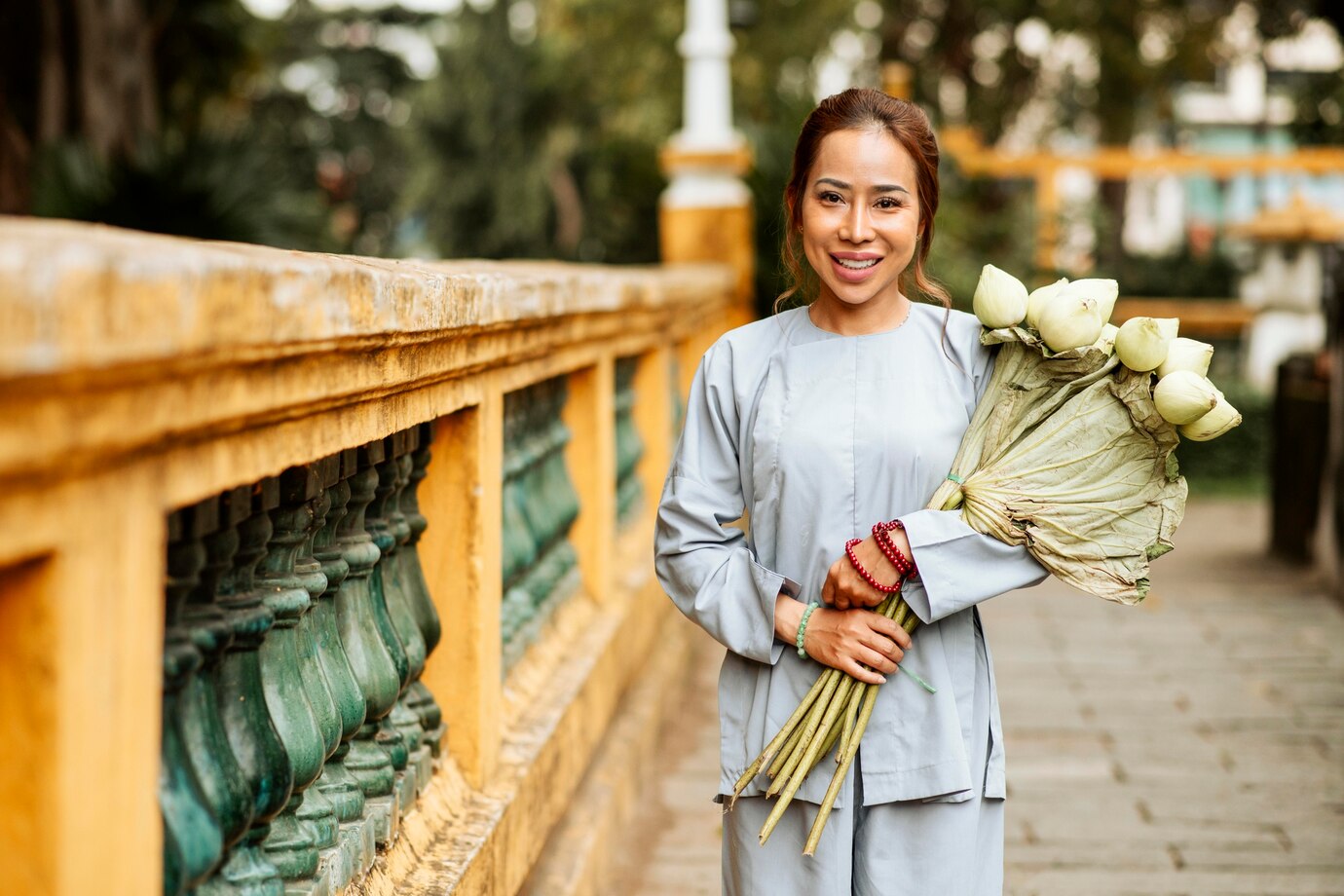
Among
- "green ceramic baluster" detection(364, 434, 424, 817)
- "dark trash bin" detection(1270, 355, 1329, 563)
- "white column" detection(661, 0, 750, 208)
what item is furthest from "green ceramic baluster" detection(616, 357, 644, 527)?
"dark trash bin" detection(1270, 355, 1329, 563)

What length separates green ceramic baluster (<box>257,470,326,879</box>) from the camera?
2.00 metres

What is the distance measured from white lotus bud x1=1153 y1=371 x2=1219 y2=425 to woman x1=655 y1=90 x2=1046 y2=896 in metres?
0.32

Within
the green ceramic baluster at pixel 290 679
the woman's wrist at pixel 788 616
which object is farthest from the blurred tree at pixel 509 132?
the green ceramic baluster at pixel 290 679

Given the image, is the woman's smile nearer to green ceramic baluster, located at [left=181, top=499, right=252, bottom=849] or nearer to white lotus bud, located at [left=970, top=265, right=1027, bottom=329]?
white lotus bud, located at [left=970, top=265, right=1027, bottom=329]

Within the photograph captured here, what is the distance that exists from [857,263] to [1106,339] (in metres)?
0.42

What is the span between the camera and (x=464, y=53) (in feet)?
75.2

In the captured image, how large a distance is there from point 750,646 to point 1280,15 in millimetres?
14504

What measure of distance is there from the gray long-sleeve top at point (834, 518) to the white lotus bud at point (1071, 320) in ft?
0.64

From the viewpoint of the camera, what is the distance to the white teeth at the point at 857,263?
8.12ft

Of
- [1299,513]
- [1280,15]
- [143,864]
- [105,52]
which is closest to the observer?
[143,864]

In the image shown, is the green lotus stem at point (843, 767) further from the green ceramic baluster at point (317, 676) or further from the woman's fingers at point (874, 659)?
the green ceramic baluster at point (317, 676)

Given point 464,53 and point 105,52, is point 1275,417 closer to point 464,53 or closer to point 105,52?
point 105,52

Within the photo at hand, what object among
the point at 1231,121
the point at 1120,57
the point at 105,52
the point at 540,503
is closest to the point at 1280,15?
the point at 1120,57

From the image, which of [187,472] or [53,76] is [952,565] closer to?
[187,472]
